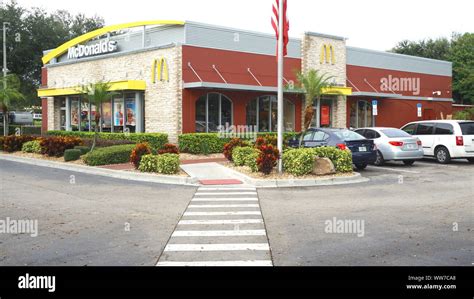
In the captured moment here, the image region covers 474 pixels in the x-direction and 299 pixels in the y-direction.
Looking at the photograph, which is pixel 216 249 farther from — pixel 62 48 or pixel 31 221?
pixel 62 48

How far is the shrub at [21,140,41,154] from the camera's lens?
22.7m

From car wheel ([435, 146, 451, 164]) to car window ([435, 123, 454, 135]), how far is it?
24.8 inches

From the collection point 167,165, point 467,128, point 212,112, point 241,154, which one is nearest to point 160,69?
point 212,112

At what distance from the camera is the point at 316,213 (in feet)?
32.1

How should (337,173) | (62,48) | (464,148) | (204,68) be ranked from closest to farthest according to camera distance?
(337,173) → (464,148) → (204,68) → (62,48)

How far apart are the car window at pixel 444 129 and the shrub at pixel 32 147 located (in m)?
17.4

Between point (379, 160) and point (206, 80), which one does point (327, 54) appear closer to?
point (206, 80)

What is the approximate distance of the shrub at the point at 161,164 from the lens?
15859 mm

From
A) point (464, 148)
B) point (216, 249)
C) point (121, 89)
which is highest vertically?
point (121, 89)

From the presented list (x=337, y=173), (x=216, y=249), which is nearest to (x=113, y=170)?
(x=337, y=173)

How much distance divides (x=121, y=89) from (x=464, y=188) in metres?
17.0

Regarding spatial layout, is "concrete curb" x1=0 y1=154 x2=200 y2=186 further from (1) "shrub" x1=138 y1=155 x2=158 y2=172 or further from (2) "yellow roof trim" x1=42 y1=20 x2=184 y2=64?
(2) "yellow roof trim" x1=42 y1=20 x2=184 y2=64

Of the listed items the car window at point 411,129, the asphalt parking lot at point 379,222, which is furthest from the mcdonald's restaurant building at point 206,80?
the asphalt parking lot at point 379,222

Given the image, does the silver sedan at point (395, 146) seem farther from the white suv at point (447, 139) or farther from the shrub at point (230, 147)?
the shrub at point (230, 147)
